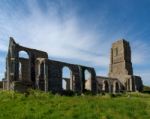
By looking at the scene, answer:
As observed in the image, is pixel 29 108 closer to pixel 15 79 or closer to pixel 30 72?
pixel 15 79

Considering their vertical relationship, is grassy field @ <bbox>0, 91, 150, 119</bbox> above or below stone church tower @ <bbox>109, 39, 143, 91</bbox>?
below

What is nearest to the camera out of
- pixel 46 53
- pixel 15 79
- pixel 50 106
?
pixel 50 106

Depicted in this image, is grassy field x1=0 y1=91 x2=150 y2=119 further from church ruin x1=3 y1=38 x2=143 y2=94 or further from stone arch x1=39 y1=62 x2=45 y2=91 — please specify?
stone arch x1=39 y1=62 x2=45 y2=91

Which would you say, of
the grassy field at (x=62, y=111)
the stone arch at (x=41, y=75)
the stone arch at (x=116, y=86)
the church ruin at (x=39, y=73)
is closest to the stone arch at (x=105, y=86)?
the stone arch at (x=116, y=86)

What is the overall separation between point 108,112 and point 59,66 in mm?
20583

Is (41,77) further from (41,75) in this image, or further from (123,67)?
(123,67)

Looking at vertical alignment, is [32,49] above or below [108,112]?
above

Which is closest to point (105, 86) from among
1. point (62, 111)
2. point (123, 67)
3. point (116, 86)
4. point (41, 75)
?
point (116, 86)

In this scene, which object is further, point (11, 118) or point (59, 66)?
point (59, 66)

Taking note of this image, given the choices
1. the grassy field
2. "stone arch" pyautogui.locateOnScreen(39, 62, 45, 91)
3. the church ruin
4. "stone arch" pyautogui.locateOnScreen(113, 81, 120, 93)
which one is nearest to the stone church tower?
"stone arch" pyautogui.locateOnScreen(113, 81, 120, 93)

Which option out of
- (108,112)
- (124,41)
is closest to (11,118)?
(108,112)

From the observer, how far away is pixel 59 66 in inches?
1420

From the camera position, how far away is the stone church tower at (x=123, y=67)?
5547 cm

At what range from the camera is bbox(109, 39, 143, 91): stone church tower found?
55.5 meters
